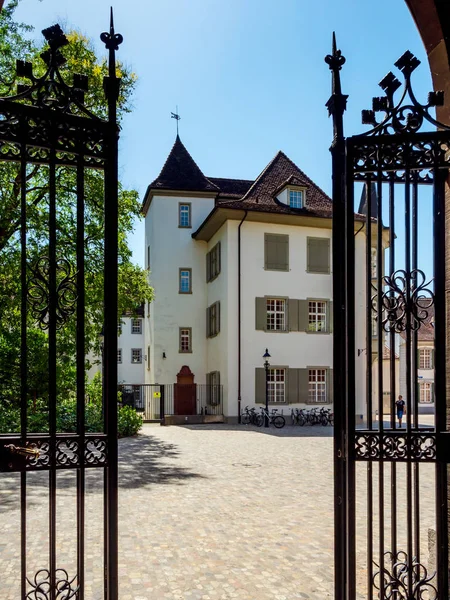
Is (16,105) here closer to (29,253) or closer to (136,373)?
(29,253)

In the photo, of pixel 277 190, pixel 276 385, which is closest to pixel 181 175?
pixel 277 190

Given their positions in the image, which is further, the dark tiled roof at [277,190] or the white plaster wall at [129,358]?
the white plaster wall at [129,358]

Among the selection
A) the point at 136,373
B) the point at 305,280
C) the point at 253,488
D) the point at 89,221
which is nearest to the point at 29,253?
the point at 89,221

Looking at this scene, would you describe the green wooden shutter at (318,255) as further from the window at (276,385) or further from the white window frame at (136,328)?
the white window frame at (136,328)

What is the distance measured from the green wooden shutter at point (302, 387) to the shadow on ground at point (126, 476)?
11.5 metres

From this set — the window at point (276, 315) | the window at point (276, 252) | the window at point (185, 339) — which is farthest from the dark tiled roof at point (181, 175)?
the window at point (276, 315)

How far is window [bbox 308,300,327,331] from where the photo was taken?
28.0m

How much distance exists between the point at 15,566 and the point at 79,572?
2703 millimetres

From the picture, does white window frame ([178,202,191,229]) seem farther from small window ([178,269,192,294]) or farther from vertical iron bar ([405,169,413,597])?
vertical iron bar ([405,169,413,597])

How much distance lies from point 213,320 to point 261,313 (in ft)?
11.1

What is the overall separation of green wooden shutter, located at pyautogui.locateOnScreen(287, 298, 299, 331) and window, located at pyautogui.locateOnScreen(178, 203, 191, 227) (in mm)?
7061

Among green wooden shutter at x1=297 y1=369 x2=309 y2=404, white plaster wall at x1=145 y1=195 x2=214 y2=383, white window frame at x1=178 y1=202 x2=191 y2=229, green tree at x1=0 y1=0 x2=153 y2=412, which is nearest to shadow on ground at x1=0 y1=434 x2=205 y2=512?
green tree at x1=0 y1=0 x2=153 y2=412

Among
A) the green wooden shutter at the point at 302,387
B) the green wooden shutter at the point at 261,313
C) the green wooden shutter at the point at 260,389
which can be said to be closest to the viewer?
the green wooden shutter at the point at 260,389

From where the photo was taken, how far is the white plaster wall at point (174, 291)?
3088cm
